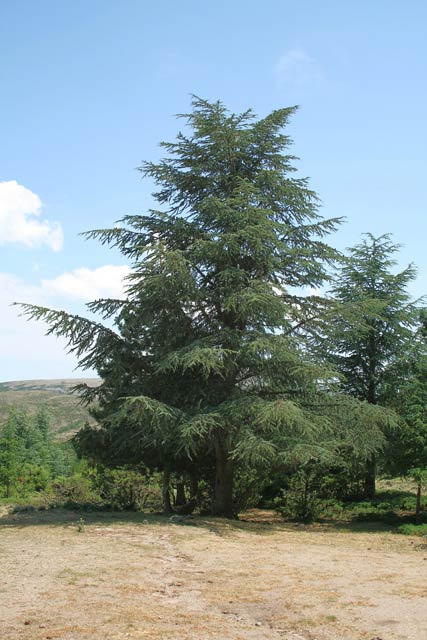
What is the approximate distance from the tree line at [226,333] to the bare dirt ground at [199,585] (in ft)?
8.00

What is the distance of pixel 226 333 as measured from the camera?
14.1 meters

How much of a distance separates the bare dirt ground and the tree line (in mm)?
2439

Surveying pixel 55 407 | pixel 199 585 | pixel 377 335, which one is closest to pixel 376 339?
pixel 377 335

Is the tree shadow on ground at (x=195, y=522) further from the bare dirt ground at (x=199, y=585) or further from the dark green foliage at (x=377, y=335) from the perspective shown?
the dark green foliage at (x=377, y=335)

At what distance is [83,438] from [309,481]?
286 inches

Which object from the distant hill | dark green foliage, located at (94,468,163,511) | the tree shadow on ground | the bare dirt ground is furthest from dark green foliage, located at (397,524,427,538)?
the distant hill

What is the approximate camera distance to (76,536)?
11.1 m

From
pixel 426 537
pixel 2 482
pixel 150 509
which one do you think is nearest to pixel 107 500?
pixel 150 509

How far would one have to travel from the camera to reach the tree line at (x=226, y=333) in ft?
45.0

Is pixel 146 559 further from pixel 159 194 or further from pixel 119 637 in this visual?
pixel 159 194

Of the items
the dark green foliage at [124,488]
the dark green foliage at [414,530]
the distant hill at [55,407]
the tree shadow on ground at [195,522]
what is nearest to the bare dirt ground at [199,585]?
the tree shadow on ground at [195,522]

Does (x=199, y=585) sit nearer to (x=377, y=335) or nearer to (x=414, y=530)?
(x=414, y=530)

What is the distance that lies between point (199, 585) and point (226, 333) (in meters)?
7.44

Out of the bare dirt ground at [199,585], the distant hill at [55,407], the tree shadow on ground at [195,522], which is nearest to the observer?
the bare dirt ground at [199,585]
